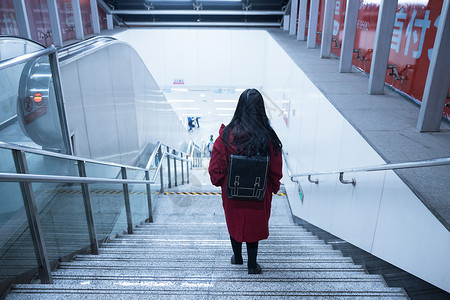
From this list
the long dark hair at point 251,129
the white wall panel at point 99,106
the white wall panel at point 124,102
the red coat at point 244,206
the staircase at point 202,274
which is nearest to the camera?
the staircase at point 202,274

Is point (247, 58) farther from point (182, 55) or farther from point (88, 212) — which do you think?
point (88, 212)

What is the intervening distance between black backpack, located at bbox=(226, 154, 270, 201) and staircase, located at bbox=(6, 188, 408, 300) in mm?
551

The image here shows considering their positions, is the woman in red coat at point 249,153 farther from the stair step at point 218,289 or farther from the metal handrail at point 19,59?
the metal handrail at point 19,59

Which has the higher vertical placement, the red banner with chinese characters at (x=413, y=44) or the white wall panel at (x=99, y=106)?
the red banner with chinese characters at (x=413, y=44)

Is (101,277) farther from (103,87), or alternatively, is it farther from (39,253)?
(103,87)

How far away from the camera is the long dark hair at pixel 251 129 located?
1.94 metres

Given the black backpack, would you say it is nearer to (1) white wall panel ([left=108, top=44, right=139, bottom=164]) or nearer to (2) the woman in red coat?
(2) the woman in red coat

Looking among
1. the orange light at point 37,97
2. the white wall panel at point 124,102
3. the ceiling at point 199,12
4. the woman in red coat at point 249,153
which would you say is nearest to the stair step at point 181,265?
the woman in red coat at point 249,153

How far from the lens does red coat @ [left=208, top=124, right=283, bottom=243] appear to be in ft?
6.71

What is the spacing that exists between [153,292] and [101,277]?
0.42 m

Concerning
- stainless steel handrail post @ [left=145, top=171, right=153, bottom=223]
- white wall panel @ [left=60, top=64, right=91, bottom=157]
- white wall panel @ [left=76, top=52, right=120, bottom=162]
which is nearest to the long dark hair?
white wall panel @ [left=60, top=64, right=91, bottom=157]

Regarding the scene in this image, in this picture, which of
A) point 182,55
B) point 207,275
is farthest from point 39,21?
point 207,275

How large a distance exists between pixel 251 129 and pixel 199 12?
1087 centimetres

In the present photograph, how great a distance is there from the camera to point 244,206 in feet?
6.95
